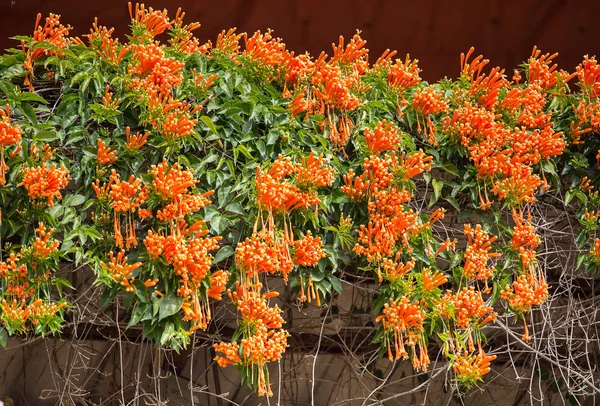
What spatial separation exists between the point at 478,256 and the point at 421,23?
189 centimetres

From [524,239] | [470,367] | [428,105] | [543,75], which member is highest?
[543,75]

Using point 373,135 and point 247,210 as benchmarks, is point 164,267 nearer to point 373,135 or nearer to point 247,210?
point 247,210

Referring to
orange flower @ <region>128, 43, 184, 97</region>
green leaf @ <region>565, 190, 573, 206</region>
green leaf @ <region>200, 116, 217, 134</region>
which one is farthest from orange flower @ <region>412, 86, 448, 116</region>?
orange flower @ <region>128, 43, 184, 97</region>

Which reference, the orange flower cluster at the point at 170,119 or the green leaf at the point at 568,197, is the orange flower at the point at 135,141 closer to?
the orange flower cluster at the point at 170,119

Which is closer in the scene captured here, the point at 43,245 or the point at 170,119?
the point at 43,245

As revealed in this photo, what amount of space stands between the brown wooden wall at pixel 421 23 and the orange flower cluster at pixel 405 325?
1939 mm

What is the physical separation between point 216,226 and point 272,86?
0.67 meters

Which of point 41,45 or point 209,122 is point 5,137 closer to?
point 41,45

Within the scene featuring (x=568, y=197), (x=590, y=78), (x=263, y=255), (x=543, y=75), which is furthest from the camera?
(x=543, y=75)

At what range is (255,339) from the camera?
247 centimetres

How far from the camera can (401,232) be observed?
9.09 feet

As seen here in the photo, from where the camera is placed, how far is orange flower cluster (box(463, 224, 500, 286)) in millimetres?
2801

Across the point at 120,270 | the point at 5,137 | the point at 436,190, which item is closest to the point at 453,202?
the point at 436,190

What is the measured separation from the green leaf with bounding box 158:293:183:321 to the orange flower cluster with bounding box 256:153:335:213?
419mm
